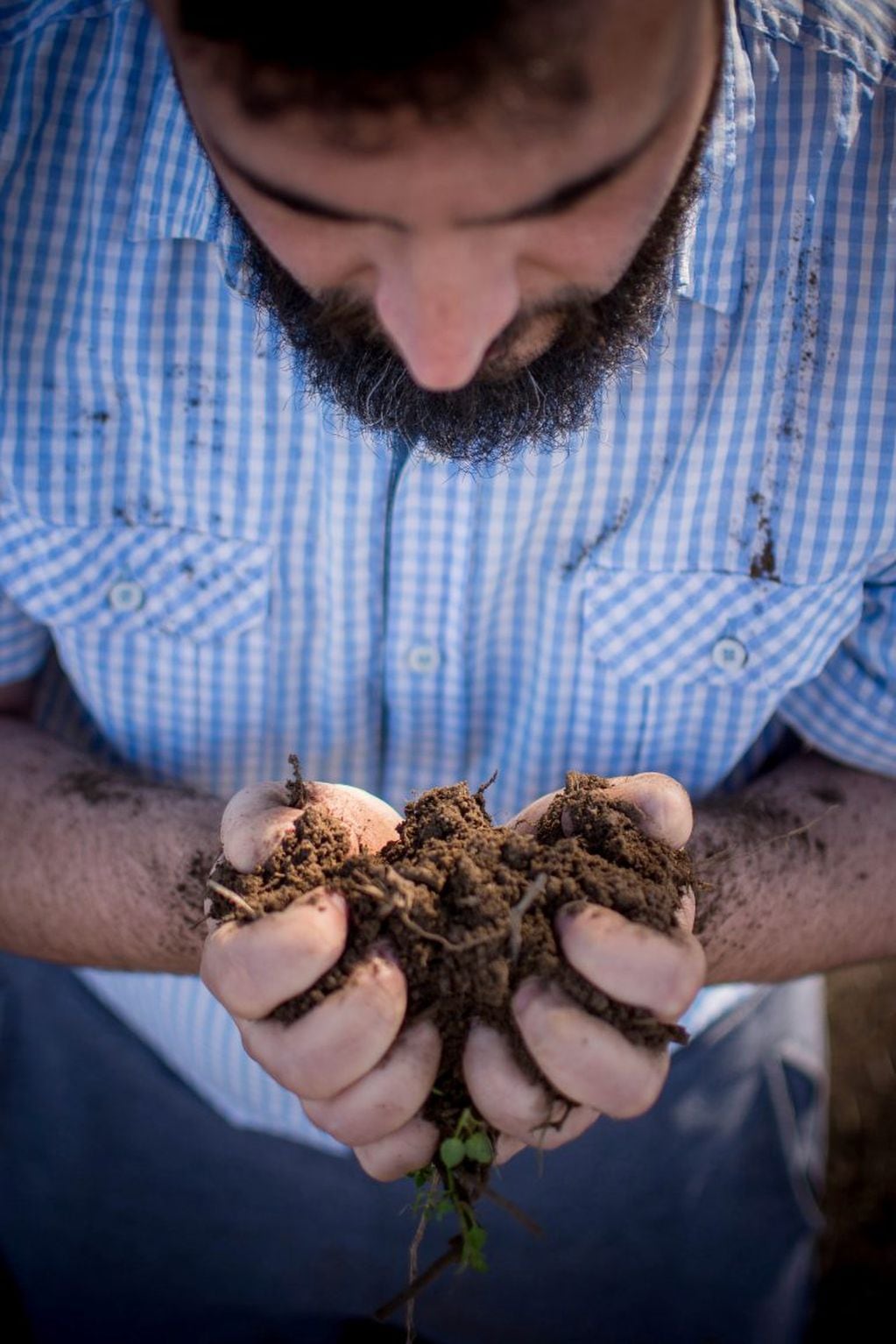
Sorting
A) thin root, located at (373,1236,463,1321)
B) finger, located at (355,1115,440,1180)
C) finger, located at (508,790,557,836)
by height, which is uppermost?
finger, located at (508,790,557,836)

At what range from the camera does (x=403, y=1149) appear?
124cm

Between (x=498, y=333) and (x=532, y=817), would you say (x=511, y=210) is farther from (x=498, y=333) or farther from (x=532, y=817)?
(x=532, y=817)

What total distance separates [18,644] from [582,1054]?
131 cm

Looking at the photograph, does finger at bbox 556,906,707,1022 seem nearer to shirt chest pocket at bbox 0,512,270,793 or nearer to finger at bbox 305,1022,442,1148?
finger at bbox 305,1022,442,1148

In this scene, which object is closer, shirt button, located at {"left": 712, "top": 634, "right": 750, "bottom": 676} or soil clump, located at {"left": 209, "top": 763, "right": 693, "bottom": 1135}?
soil clump, located at {"left": 209, "top": 763, "right": 693, "bottom": 1135}

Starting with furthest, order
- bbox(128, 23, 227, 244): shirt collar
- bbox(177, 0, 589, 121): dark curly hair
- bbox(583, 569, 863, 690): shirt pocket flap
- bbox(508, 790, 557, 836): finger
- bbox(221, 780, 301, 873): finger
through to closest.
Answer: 1. bbox(583, 569, 863, 690): shirt pocket flap
2. bbox(128, 23, 227, 244): shirt collar
3. bbox(508, 790, 557, 836): finger
4. bbox(221, 780, 301, 873): finger
5. bbox(177, 0, 589, 121): dark curly hair

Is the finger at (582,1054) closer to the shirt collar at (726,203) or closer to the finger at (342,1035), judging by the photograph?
the finger at (342,1035)

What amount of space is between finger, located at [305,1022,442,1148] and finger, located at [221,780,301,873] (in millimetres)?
302

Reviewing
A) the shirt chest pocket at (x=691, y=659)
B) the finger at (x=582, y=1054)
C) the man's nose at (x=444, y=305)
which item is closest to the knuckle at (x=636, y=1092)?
the finger at (x=582, y=1054)

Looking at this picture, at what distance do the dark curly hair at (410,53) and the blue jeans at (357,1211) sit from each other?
Result: 1878 mm

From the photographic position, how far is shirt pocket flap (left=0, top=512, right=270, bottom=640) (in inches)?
67.7

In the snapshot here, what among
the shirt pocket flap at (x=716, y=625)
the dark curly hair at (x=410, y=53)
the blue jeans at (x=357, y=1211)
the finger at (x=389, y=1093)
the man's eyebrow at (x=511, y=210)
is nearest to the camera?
the dark curly hair at (x=410, y=53)

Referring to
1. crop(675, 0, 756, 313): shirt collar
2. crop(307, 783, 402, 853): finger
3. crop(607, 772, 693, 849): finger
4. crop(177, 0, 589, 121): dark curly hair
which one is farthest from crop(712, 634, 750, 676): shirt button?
crop(177, 0, 589, 121): dark curly hair

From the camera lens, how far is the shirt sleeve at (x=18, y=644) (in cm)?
177
